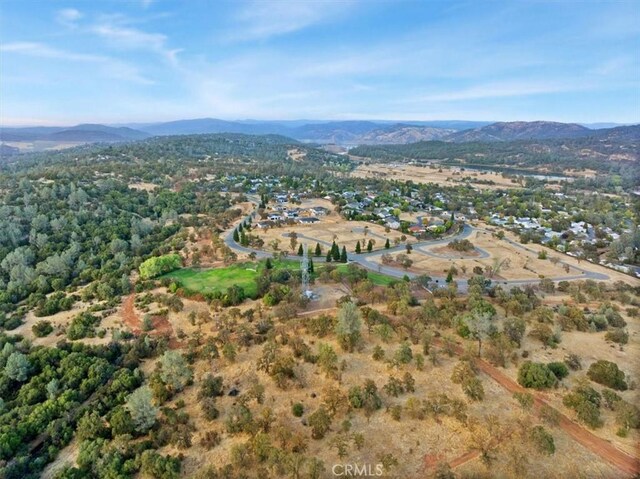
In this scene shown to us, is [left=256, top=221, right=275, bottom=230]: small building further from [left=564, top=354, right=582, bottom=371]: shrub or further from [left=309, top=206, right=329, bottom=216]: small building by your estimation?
[left=564, top=354, right=582, bottom=371]: shrub

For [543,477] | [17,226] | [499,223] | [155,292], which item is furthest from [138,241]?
[499,223]

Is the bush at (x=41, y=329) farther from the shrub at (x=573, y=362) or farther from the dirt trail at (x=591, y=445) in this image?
the shrub at (x=573, y=362)

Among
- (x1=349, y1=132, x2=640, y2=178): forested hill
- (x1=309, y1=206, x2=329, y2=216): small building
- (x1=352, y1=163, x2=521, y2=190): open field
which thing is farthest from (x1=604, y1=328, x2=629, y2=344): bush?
(x1=349, y1=132, x2=640, y2=178): forested hill

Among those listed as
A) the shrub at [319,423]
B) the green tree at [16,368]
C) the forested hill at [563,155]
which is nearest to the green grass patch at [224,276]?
the green tree at [16,368]

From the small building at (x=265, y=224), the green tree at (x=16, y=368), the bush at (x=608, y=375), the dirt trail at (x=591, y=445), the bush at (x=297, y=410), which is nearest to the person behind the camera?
the dirt trail at (x=591, y=445)

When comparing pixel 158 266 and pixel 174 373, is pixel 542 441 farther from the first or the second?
pixel 158 266

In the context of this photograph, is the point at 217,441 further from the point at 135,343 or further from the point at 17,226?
the point at 17,226
